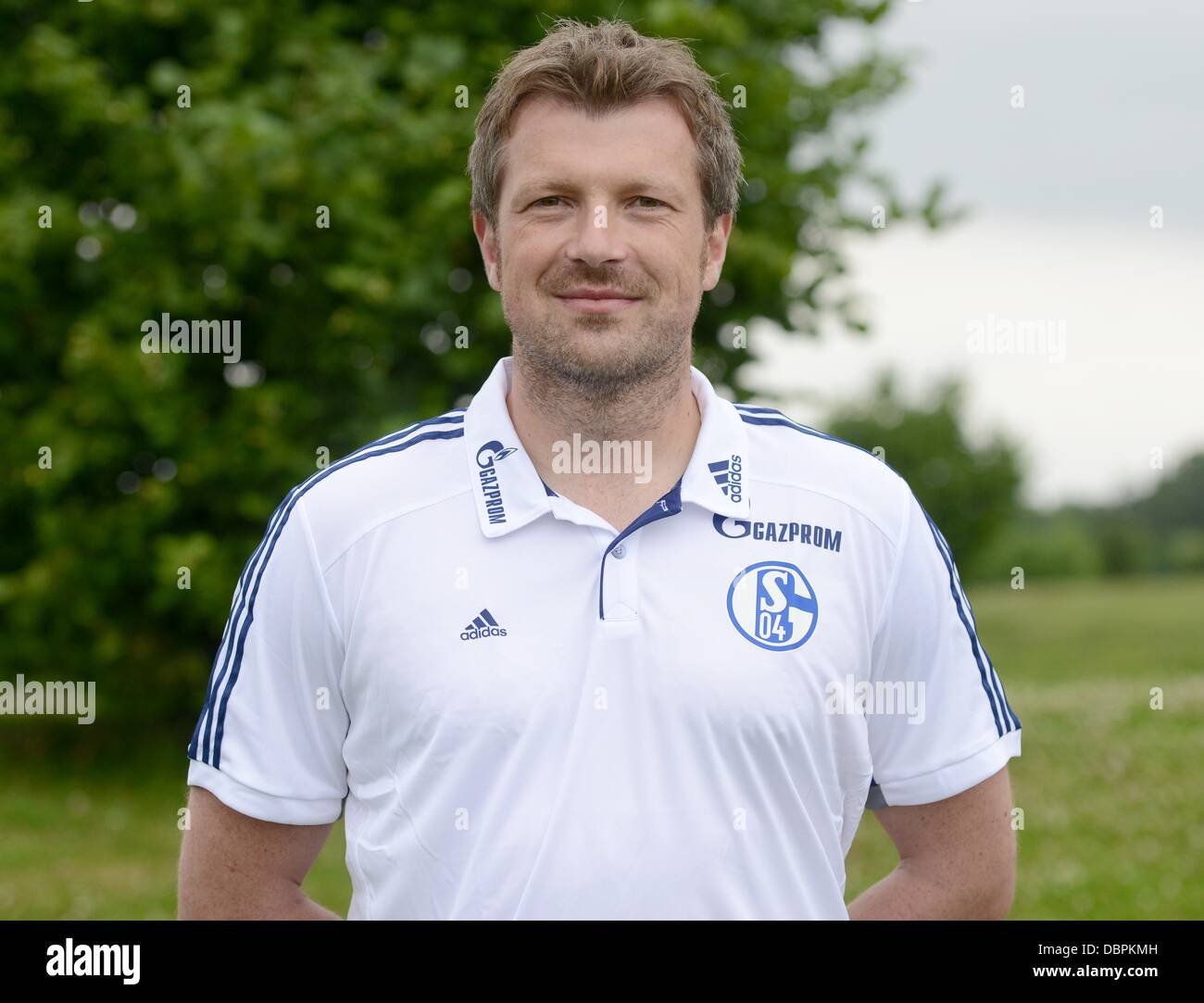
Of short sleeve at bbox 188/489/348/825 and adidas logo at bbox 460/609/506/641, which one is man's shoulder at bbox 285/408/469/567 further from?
adidas logo at bbox 460/609/506/641

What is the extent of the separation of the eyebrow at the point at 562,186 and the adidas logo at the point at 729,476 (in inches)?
27.0

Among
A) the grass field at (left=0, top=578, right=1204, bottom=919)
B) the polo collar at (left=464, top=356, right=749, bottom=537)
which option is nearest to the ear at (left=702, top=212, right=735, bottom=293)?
the polo collar at (left=464, top=356, right=749, bottom=537)

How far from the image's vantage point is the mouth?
3.10 meters

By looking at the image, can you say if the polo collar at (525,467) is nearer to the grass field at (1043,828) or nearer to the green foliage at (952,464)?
the grass field at (1043,828)

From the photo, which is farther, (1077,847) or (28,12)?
(28,12)

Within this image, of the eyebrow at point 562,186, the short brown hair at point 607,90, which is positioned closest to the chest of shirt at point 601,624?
the eyebrow at point 562,186

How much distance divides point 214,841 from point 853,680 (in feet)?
5.40

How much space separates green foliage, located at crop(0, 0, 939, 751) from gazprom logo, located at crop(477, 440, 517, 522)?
5522 millimetres

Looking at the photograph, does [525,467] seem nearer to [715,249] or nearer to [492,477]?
[492,477]

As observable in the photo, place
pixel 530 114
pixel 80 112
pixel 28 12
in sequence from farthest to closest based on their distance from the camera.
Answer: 1. pixel 28 12
2. pixel 80 112
3. pixel 530 114

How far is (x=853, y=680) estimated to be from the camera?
10.1 ft

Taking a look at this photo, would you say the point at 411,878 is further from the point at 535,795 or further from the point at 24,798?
the point at 24,798

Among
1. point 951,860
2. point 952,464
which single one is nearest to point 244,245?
point 951,860
